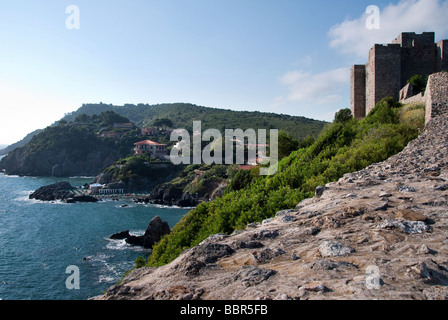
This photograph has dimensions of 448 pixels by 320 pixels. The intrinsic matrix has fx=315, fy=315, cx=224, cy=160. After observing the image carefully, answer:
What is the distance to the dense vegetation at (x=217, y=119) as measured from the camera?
75.5 metres

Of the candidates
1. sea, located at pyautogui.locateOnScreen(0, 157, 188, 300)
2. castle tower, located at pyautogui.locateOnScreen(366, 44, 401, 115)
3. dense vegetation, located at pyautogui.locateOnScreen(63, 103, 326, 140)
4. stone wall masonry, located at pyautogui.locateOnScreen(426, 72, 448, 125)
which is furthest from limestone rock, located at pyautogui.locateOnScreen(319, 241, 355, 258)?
dense vegetation, located at pyautogui.locateOnScreen(63, 103, 326, 140)

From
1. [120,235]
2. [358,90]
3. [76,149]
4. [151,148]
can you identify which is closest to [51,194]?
[120,235]

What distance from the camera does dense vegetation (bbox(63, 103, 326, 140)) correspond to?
7550 centimetres

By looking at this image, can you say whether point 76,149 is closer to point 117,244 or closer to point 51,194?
point 51,194

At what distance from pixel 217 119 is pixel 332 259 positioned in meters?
101

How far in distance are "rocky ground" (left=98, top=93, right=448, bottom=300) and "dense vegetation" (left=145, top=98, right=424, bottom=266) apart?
2914 mm

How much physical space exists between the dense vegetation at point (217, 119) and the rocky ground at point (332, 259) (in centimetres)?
4129

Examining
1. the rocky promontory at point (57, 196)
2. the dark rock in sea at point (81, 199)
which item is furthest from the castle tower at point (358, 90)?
the rocky promontory at point (57, 196)

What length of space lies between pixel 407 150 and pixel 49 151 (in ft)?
286

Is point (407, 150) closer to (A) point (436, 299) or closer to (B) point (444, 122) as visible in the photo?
(B) point (444, 122)

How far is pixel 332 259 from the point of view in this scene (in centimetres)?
317

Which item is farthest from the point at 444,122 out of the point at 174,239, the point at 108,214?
the point at 108,214
